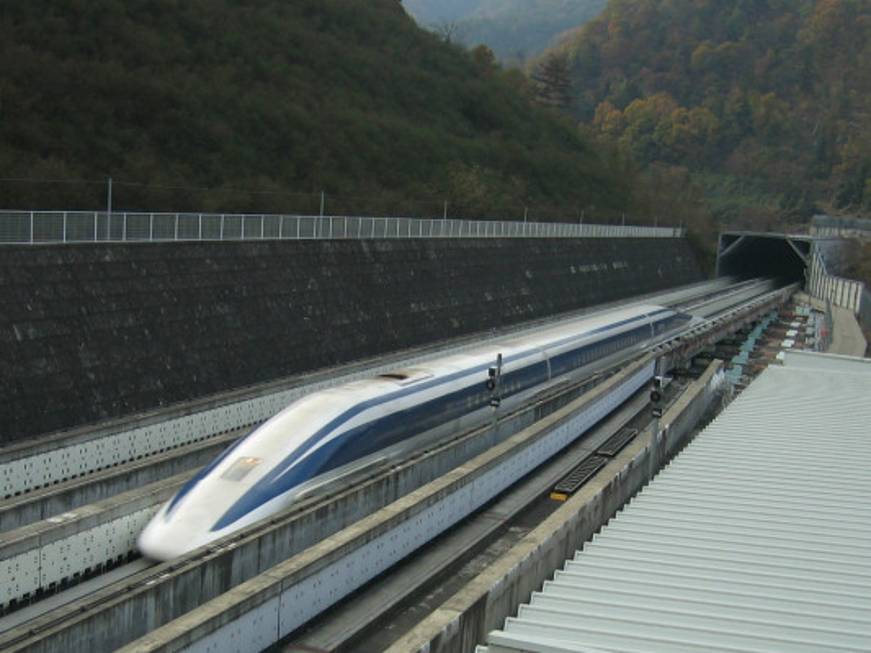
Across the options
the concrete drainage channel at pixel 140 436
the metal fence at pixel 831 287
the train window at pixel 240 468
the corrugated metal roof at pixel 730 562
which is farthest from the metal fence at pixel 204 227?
the metal fence at pixel 831 287

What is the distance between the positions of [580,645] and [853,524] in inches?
351

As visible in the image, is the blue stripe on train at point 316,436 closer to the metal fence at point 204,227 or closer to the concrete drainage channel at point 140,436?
the concrete drainage channel at point 140,436

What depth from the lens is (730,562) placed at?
53.3 feet

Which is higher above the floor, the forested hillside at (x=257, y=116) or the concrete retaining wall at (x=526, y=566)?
the forested hillside at (x=257, y=116)

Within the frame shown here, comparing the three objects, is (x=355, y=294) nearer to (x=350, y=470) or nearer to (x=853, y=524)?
(x=350, y=470)

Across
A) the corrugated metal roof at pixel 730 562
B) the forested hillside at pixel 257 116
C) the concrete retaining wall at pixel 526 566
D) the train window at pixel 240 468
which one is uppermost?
the forested hillside at pixel 257 116

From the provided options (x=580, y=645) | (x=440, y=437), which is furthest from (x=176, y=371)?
(x=580, y=645)

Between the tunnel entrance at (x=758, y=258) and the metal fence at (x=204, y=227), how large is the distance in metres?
61.9

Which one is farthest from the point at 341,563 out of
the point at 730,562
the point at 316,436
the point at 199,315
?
the point at 199,315

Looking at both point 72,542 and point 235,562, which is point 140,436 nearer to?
Result: point 72,542

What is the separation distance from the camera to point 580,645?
1212 centimetres

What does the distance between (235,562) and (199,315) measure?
49.8 ft

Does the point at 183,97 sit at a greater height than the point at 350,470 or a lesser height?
greater

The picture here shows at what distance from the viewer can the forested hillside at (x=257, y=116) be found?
44.7 metres
